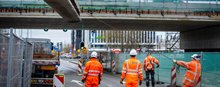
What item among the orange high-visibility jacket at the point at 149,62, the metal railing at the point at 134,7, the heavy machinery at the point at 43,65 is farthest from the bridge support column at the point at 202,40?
the heavy machinery at the point at 43,65

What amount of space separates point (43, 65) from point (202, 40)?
3071cm

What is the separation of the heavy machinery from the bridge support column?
24.8 meters

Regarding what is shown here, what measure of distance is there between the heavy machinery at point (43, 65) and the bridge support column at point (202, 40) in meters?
24.8

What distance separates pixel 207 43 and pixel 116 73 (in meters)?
15.9

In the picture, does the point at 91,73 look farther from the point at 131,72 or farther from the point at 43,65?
the point at 43,65

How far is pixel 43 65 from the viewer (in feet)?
60.5

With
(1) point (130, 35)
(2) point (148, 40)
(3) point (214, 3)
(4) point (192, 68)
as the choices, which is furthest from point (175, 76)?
(2) point (148, 40)

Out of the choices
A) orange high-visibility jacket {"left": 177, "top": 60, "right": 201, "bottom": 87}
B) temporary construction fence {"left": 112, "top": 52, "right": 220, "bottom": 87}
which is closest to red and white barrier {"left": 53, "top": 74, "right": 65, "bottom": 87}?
orange high-visibility jacket {"left": 177, "top": 60, "right": 201, "bottom": 87}

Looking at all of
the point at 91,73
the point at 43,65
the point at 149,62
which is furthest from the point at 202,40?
the point at 91,73

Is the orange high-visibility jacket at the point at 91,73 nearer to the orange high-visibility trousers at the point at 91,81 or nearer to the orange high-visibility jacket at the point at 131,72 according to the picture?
the orange high-visibility trousers at the point at 91,81

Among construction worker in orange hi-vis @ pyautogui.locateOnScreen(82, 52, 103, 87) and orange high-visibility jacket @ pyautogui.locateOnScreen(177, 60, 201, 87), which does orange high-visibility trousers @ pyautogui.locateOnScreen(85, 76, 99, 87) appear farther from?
orange high-visibility jacket @ pyautogui.locateOnScreen(177, 60, 201, 87)

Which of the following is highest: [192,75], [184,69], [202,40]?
[202,40]

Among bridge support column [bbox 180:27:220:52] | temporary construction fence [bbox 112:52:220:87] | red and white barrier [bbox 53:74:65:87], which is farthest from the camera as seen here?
bridge support column [bbox 180:27:220:52]

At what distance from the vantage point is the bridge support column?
42138 mm
